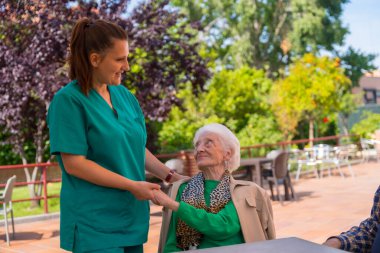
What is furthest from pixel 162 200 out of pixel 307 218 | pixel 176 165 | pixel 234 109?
pixel 234 109

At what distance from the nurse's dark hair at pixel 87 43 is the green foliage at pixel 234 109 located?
1314 centimetres

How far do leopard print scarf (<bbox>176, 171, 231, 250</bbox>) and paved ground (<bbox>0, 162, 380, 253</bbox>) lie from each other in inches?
117

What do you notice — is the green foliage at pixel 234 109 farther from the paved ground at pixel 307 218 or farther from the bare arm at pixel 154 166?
the bare arm at pixel 154 166

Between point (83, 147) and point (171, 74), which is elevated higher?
point (171, 74)

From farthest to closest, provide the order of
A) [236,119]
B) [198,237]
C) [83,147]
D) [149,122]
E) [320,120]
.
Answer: [320,120]
[236,119]
[149,122]
[198,237]
[83,147]

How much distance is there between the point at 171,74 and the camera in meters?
9.63

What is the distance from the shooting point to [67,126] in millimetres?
1687

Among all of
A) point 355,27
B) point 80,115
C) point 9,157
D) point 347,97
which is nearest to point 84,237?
point 80,115

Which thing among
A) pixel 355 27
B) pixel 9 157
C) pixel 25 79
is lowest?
pixel 9 157

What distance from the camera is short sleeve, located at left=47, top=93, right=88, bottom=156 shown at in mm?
1671

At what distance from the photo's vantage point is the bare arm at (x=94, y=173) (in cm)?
167

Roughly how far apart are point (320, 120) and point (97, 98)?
18.4 meters

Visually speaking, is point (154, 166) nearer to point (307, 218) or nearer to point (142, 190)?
point (142, 190)

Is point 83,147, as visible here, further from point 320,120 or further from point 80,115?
point 320,120
